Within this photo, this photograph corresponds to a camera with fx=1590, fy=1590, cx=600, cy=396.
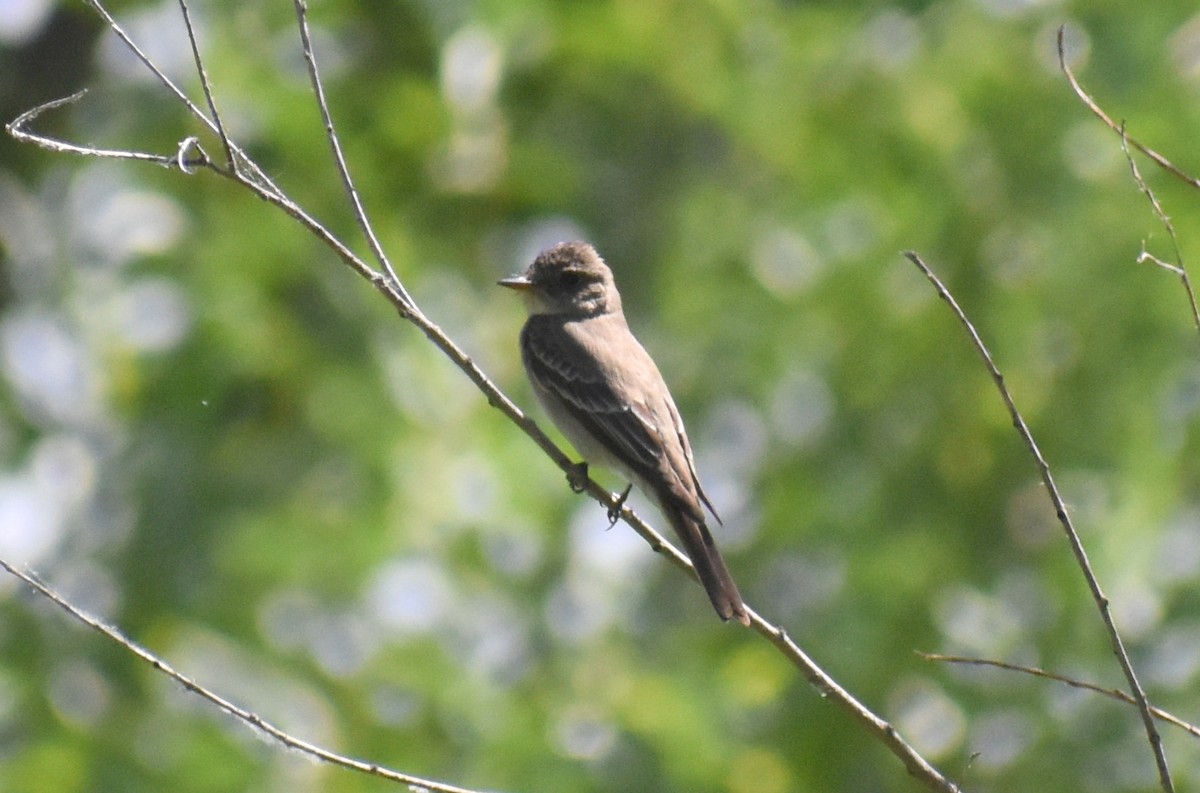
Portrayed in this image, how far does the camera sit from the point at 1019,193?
303 inches

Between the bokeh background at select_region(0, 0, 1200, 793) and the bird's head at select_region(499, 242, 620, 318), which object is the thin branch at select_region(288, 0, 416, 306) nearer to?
the bird's head at select_region(499, 242, 620, 318)

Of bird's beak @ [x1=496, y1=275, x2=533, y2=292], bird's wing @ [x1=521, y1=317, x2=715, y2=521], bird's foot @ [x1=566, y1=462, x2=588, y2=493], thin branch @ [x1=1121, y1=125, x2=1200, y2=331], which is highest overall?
bird's beak @ [x1=496, y1=275, x2=533, y2=292]

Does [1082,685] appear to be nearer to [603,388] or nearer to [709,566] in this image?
[709,566]

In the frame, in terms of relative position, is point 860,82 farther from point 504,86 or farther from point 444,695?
point 444,695

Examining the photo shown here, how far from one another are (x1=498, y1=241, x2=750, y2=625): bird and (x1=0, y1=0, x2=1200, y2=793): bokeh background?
126 centimetres

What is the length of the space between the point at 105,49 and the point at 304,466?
405cm

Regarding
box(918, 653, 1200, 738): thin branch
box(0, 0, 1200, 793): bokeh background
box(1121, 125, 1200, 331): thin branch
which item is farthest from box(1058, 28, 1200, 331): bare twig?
box(0, 0, 1200, 793): bokeh background

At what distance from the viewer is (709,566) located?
4.61 meters

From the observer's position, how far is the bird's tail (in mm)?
4227

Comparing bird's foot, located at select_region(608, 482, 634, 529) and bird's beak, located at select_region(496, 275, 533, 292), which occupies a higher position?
bird's beak, located at select_region(496, 275, 533, 292)

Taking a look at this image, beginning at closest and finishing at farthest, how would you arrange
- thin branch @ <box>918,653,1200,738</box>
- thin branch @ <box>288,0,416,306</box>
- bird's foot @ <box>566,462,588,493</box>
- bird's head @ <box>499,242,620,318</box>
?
1. thin branch @ <box>918,653,1200,738</box>
2. thin branch @ <box>288,0,416,306</box>
3. bird's foot @ <box>566,462,588,493</box>
4. bird's head @ <box>499,242,620,318</box>

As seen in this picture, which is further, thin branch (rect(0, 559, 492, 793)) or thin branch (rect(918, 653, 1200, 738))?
thin branch (rect(0, 559, 492, 793))

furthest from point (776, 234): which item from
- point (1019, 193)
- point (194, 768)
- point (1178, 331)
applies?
point (194, 768)

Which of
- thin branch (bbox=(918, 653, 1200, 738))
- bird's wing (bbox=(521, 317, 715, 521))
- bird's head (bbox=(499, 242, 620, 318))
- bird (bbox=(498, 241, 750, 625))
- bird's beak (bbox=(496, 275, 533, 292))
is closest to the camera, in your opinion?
thin branch (bbox=(918, 653, 1200, 738))
